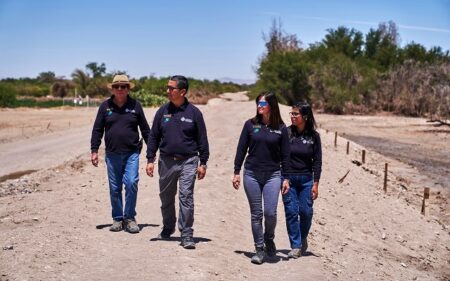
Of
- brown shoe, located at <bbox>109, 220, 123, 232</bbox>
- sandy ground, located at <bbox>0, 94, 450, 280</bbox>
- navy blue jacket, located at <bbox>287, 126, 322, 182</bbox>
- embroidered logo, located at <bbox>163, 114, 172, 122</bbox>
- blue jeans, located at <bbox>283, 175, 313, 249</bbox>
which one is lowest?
sandy ground, located at <bbox>0, 94, 450, 280</bbox>

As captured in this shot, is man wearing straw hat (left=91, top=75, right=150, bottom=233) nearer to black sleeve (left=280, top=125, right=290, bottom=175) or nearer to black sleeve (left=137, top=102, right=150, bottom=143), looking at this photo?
black sleeve (left=137, top=102, right=150, bottom=143)

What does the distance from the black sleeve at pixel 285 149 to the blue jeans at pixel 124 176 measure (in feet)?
6.35

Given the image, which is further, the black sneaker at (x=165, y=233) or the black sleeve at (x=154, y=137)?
the black sneaker at (x=165, y=233)

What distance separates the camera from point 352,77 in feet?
178

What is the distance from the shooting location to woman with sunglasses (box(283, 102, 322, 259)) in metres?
6.67

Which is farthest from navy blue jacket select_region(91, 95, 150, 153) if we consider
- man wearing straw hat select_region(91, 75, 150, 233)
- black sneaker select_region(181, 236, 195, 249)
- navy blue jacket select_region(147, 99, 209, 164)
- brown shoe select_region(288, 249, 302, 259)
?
brown shoe select_region(288, 249, 302, 259)

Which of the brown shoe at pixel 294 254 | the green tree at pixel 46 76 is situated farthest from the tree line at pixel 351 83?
the green tree at pixel 46 76

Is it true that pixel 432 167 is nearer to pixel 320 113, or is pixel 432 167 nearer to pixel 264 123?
pixel 264 123

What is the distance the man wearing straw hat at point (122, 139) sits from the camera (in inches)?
282

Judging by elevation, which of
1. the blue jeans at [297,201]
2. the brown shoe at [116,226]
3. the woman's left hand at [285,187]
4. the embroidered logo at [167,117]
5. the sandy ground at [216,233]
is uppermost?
the embroidered logo at [167,117]

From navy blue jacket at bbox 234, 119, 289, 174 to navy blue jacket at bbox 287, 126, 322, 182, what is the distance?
0.39 meters

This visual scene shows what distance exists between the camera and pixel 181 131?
21.2ft

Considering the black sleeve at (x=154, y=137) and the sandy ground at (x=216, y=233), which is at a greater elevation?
the black sleeve at (x=154, y=137)

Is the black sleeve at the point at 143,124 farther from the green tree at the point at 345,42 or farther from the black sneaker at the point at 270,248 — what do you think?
the green tree at the point at 345,42
